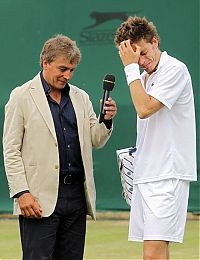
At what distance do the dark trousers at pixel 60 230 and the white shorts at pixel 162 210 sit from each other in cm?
38

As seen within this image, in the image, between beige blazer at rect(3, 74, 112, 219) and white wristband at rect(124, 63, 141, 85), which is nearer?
white wristband at rect(124, 63, 141, 85)

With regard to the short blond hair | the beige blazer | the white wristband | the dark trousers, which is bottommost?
the dark trousers

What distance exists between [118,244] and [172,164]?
364 cm

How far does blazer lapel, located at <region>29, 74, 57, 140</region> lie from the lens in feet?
16.2

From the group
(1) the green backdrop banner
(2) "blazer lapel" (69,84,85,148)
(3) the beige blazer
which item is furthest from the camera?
(1) the green backdrop banner

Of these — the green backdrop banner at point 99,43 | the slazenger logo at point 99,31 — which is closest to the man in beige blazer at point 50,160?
the green backdrop banner at point 99,43

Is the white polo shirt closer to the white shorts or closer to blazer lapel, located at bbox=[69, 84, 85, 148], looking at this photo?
the white shorts

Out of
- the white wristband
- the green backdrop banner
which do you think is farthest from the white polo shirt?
the green backdrop banner

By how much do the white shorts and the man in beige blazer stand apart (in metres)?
0.38

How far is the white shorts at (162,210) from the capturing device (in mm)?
4668

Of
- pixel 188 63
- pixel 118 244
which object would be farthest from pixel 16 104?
pixel 188 63

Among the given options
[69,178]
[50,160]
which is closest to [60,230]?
[69,178]

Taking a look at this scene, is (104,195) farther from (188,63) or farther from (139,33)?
(139,33)

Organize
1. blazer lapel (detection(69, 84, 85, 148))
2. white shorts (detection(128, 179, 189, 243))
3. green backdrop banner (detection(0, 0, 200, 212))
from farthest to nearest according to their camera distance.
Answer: green backdrop banner (detection(0, 0, 200, 212)) → blazer lapel (detection(69, 84, 85, 148)) → white shorts (detection(128, 179, 189, 243))
